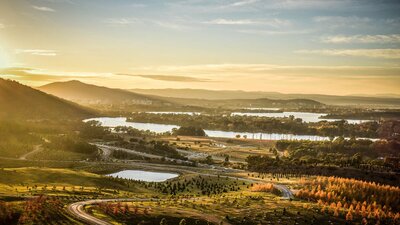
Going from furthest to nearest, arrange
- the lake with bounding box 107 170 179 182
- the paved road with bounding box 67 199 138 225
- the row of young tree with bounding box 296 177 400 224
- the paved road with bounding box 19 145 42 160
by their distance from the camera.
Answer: the paved road with bounding box 19 145 42 160, the lake with bounding box 107 170 179 182, the row of young tree with bounding box 296 177 400 224, the paved road with bounding box 67 199 138 225

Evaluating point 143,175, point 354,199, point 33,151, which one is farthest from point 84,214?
point 33,151

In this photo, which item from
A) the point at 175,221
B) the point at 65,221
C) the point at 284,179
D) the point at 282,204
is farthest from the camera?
the point at 284,179

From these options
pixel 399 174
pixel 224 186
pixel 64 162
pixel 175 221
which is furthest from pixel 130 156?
pixel 175 221

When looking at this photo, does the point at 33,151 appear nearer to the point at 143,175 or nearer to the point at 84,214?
the point at 143,175

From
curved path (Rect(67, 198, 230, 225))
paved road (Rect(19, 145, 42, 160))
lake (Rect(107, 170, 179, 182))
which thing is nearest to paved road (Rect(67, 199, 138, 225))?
curved path (Rect(67, 198, 230, 225))

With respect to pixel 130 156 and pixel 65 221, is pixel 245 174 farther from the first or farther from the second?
pixel 65 221

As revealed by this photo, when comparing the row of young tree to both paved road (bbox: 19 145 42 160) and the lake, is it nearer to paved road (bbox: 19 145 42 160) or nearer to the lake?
the lake
